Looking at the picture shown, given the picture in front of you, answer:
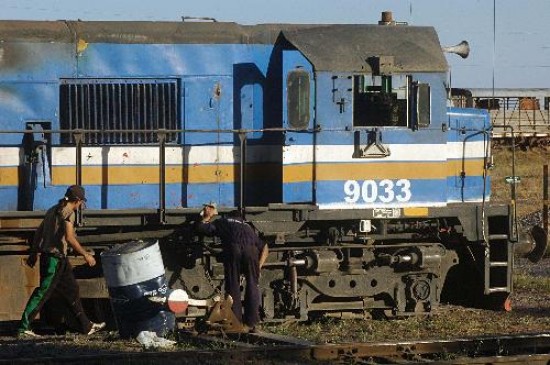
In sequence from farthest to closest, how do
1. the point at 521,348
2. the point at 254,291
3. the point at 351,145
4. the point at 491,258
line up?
the point at 491,258, the point at 351,145, the point at 254,291, the point at 521,348

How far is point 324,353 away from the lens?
34.5 ft

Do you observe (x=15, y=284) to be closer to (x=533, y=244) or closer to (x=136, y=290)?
(x=136, y=290)

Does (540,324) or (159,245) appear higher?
(159,245)

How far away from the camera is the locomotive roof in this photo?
43.2ft

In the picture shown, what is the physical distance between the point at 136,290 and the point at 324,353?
2.46 m

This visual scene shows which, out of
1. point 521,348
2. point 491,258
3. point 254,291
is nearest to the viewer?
point 521,348

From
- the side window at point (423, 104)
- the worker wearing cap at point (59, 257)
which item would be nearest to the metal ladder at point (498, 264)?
the side window at point (423, 104)

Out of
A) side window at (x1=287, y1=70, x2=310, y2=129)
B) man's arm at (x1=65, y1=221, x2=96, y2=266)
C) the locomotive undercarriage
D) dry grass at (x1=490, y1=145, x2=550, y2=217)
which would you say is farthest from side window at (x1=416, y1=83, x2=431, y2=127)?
dry grass at (x1=490, y1=145, x2=550, y2=217)

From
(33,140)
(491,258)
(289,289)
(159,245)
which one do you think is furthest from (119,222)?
(491,258)

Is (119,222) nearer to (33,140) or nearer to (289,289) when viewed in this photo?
(33,140)

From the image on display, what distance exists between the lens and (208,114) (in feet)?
44.6

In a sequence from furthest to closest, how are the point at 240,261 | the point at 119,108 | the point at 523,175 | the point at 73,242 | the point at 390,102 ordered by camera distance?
the point at 523,175 < the point at 390,102 < the point at 119,108 < the point at 240,261 < the point at 73,242

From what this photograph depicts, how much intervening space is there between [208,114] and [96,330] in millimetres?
2973

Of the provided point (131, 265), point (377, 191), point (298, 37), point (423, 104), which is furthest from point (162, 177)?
point (423, 104)
